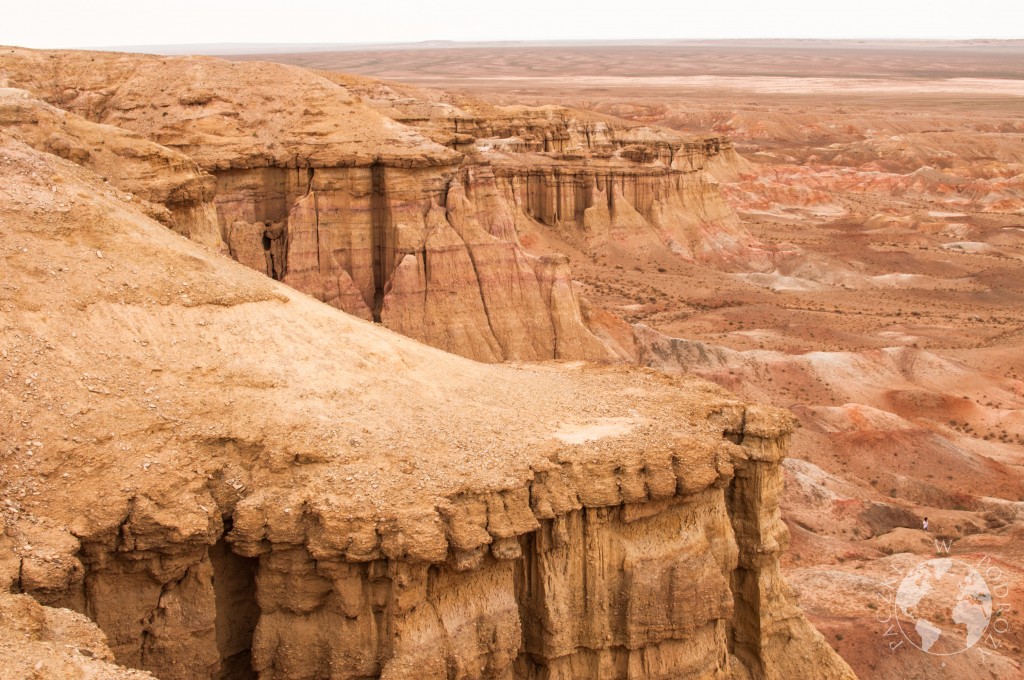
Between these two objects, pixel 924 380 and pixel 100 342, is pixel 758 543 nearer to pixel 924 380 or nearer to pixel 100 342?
pixel 100 342

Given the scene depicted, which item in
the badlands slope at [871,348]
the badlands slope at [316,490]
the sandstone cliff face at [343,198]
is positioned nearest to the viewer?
the badlands slope at [316,490]

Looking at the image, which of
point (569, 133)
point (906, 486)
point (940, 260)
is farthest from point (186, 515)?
point (940, 260)

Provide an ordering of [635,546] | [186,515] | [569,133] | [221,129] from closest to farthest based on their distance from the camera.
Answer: [186,515] < [635,546] < [221,129] < [569,133]

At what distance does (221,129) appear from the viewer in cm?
2961

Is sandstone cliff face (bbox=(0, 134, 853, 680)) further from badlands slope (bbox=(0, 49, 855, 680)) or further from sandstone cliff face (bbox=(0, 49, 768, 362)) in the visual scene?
sandstone cliff face (bbox=(0, 49, 768, 362))

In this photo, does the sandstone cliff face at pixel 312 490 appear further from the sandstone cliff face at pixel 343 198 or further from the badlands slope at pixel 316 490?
the sandstone cliff face at pixel 343 198

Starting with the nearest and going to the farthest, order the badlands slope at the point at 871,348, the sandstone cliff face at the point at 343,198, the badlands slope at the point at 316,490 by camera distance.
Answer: the badlands slope at the point at 316,490
the badlands slope at the point at 871,348
the sandstone cliff face at the point at 343,198

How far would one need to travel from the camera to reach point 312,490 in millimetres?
13281

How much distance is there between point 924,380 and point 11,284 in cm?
3787

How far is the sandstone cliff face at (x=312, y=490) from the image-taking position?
12938 mm

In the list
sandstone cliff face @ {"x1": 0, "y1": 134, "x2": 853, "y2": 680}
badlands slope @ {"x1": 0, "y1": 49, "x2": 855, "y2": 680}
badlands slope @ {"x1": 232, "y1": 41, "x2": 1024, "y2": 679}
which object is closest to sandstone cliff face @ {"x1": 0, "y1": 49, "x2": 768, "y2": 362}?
badlands slope @ {"x1": 232, "y1": 41, "x2": 1024, "y2": 679}

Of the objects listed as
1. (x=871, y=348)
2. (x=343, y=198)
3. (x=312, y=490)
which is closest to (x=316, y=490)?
(x=312, y=490)

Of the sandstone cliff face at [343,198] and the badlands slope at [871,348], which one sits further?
the sandstone cliff face at [343,198]

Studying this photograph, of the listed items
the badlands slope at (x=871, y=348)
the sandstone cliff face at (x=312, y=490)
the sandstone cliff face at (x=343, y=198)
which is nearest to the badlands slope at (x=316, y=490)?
the sandstone cliff face at (x=312, y=490)
